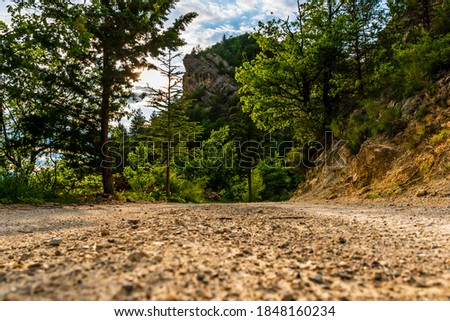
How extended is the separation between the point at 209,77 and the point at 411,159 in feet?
295

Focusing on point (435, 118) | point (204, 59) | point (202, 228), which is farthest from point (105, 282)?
point (204, 59)

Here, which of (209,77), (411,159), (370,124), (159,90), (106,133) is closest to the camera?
(411,159)

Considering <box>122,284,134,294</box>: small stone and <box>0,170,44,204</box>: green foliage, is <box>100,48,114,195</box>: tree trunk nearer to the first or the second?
<box>0,170,44,204</box>: green foliage

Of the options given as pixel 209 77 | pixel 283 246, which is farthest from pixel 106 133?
pixel 209 77

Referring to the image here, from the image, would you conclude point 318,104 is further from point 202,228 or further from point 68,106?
point 202,228

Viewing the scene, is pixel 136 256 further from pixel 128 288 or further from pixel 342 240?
pixel 342 240

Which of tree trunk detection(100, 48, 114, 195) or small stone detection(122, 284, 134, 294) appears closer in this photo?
small stone detection(122, 284, 134, 294)

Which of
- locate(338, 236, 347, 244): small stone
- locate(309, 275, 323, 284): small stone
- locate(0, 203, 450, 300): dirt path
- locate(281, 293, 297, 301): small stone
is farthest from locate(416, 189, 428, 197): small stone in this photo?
locate(281, 293, 297, 301): small stone

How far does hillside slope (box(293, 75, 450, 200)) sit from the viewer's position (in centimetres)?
753

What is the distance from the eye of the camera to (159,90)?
17.5 metres

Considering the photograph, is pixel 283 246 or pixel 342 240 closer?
pixel 283 246

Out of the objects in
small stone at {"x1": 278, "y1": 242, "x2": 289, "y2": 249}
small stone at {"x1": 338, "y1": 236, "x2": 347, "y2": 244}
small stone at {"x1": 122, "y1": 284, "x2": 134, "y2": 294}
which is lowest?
small stone at {"x1": 338, "y1": 236, "x2": 347, "y2": 244}

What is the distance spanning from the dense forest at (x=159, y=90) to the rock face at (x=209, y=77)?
63.0 m

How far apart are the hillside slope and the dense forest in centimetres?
58
